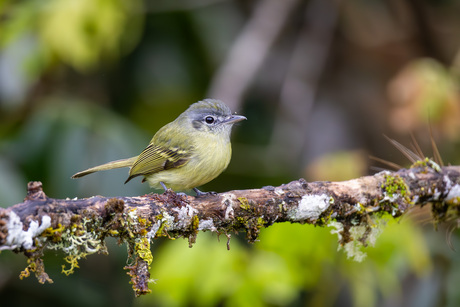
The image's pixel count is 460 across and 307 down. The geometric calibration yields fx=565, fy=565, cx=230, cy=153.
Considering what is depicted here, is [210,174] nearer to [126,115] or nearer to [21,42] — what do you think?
[21,42]

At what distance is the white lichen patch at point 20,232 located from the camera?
1.76m

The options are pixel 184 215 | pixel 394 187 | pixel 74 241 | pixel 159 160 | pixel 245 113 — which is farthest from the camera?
pixel 245 113

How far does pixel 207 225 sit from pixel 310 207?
51 centimetres

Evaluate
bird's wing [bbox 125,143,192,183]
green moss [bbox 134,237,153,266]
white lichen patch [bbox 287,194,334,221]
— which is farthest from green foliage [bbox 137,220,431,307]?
green moss [bbox 134,237,153,266]

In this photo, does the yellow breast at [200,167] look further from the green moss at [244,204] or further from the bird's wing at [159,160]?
the green moss at [244,204]

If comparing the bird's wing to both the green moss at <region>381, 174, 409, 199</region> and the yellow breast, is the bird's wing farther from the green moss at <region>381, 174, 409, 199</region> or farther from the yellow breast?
the green moss at <region>381, 174, 409, 199</region>

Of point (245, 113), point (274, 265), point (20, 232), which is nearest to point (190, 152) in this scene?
point (274, 265)

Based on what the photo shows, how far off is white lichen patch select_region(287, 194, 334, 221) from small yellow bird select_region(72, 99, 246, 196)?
891 millimetres

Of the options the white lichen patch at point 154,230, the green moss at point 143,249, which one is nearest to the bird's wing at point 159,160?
the white lichen patch at point 154,230

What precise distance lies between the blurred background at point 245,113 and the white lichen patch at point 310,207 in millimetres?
597

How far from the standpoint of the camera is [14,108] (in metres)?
4.98

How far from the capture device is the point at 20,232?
1790mm

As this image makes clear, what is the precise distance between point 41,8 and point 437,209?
10.4ft

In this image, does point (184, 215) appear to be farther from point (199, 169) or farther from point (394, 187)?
point (394, 187)
